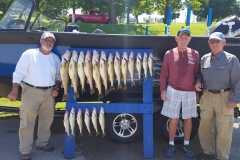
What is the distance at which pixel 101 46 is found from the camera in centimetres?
488

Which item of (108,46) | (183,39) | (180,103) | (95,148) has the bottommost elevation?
(95,148)

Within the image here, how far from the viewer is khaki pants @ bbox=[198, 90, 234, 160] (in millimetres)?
4336

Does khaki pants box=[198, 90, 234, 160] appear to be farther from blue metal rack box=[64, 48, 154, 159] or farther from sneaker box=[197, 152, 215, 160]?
blue metal rack box=[64, 48, 154, 159]

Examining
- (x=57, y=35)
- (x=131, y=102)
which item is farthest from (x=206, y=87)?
(x=57, y=35)

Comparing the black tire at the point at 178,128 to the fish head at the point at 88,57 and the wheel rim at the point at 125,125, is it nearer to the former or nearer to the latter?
the wheel rim at the point at 125,125

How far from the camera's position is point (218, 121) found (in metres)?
4.42

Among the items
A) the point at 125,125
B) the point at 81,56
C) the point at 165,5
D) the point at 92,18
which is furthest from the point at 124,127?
the point at 92,18

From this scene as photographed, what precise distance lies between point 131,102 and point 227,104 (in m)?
1.42

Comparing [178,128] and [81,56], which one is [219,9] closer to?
[178,128]

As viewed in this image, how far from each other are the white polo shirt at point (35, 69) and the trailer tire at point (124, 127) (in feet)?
3.96

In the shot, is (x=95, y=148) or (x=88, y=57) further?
(x=95, y=148)

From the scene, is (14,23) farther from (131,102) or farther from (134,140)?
(134,140)

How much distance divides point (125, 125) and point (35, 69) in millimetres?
1719

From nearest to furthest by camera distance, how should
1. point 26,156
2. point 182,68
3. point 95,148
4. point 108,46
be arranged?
point 182,68, point 26,156, point 108,46, point 95,148
